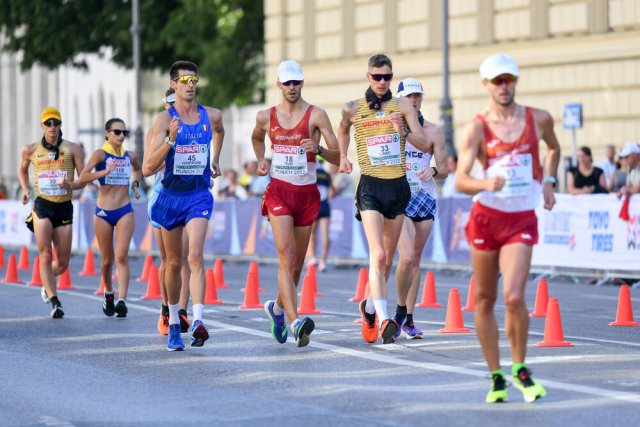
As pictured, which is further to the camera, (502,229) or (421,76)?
(421,76)

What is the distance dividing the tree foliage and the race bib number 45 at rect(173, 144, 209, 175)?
32488 millimetres

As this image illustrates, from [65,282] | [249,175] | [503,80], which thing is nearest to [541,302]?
[503,80]

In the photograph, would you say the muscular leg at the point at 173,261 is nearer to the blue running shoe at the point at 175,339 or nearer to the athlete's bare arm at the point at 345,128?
the blue running shoe at the point at 175,339

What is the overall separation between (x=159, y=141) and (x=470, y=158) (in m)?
3.81

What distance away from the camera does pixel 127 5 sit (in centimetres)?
4947

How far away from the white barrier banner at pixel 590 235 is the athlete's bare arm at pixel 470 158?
1138cm

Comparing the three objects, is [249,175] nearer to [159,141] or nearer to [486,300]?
[159,141]

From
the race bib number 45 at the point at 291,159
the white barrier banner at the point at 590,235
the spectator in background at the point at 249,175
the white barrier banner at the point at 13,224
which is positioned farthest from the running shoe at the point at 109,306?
the white barrier banner at the point at 13,224

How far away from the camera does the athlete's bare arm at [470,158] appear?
10.0 meters

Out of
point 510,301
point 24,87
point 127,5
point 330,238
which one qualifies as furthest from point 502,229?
point 24,87

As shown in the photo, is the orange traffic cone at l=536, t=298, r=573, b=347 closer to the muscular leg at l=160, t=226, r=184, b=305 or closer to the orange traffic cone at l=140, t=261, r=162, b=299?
the muscular leg at l=160, t=226, r=184, b=305

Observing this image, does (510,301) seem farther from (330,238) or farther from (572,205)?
(330,238)

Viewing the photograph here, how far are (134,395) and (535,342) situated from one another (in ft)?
12.7

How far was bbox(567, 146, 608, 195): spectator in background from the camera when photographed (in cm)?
2302
